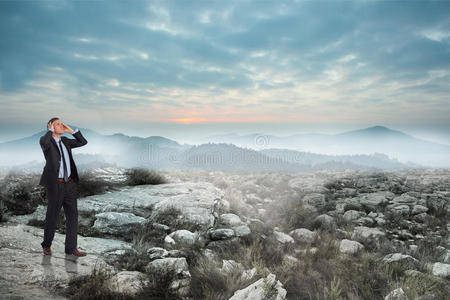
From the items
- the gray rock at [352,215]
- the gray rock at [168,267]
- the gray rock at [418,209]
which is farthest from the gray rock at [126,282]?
the gray rock at [418,209]

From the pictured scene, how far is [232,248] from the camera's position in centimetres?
550

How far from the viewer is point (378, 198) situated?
1083cm

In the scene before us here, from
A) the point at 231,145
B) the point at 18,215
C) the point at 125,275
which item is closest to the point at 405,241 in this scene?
the point at 125,275

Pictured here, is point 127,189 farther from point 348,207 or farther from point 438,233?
point 438,233

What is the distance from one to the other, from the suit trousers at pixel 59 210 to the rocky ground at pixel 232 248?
26cm

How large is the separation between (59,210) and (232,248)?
3.27 metres

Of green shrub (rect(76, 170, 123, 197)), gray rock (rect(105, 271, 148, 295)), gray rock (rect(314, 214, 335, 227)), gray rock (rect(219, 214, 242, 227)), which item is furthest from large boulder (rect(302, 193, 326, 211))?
gray rock (rect(105, 271, 148, 295))

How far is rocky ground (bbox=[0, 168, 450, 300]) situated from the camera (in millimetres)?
3611

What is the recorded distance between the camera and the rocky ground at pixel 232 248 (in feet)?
11.8

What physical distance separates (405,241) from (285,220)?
3.08 m

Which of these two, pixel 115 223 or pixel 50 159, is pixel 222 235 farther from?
pixel 50 159

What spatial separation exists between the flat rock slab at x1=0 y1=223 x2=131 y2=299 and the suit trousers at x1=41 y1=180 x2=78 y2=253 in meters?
0.22

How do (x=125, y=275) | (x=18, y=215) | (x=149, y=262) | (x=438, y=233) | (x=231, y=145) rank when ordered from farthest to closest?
(x=231, y=145), (x=438, y=233), (x=18, y=215), (x=149, y=262), (x=125, y=275)

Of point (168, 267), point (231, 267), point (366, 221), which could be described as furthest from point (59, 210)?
point (366, 221)
